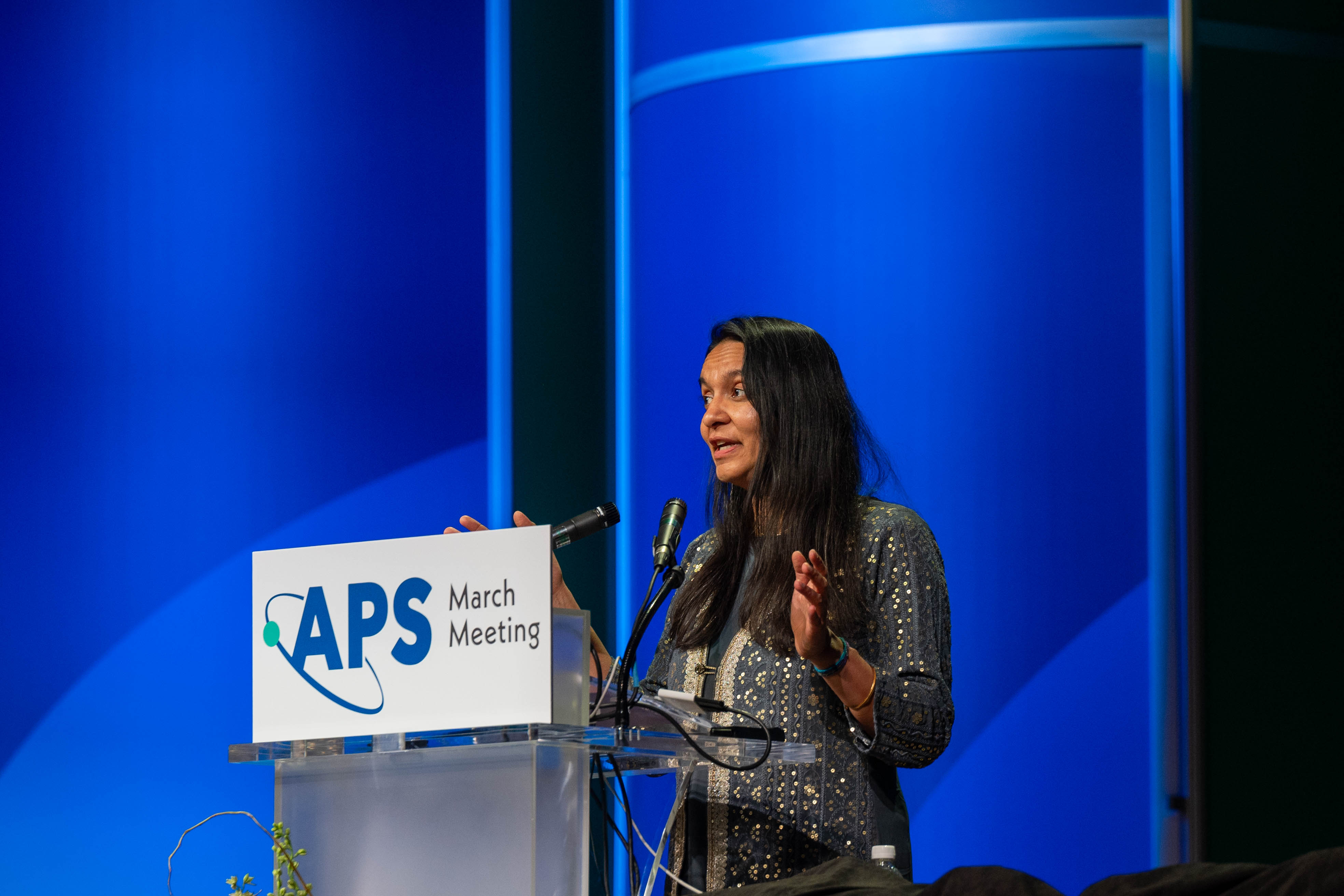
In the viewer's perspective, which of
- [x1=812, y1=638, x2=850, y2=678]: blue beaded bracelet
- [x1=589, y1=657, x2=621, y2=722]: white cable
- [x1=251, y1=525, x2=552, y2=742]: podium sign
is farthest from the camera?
[x1=812, y1=638, x2=850, y2=678]: blue beaded bracelet

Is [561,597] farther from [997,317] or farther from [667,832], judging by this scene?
[997,317]

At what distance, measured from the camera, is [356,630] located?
172 cm

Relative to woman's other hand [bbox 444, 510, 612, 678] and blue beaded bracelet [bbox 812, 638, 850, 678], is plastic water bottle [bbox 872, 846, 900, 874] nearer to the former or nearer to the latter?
blue beaded bracelet [bbox 812, 638, 850, 678]

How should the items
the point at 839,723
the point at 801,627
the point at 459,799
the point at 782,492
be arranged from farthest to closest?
1. the point at 782,492
2. the point at 839,723
3. the point at 801,627
4. the point at 459,799

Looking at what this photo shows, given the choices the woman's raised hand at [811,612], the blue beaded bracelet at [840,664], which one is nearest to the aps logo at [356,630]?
the woman's raised hand at [811,612]

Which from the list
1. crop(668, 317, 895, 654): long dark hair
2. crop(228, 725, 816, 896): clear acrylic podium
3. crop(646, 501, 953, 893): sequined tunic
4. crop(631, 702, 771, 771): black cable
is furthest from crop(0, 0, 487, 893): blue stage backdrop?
crop(631, 702, 771, 771): black cable

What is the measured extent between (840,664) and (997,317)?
1.64m

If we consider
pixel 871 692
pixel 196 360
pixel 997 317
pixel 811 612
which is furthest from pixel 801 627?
pixel 196 360

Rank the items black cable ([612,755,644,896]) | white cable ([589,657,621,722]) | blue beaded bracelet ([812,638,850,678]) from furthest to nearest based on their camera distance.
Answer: blue beaded bracelet ([812,638,850,678]), black cable ([612,755,644,896]), white cable ([589,657,621,722])

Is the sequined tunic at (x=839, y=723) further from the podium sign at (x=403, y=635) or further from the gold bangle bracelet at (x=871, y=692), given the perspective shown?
the podium sign at (x=403, y=635)

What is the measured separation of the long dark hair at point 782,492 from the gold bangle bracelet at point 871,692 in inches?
8.3

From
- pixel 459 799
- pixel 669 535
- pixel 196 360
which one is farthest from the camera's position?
pixel 196 360

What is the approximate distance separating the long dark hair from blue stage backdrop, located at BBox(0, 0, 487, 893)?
139 centimetres

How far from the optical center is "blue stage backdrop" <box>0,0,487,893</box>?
11.3ft
